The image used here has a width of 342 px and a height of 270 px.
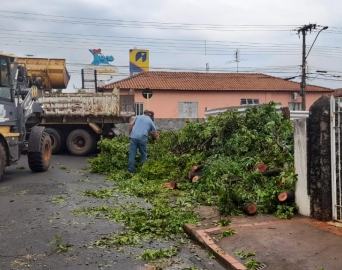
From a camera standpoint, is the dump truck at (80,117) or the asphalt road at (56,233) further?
the dump truck at (80,117)

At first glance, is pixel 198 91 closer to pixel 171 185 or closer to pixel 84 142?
pixel 84 142

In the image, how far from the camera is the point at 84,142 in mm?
17938

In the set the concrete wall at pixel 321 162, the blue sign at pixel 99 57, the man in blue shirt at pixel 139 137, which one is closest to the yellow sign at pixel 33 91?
the man in blue shirt at pixel 139 137

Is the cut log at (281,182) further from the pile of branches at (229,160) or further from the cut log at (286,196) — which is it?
the cut log at (286,196)

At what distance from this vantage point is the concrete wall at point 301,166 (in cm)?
674

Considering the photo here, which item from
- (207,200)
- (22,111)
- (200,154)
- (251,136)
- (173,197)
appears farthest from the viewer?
(22,111)

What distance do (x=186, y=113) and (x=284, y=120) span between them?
95.5 ft

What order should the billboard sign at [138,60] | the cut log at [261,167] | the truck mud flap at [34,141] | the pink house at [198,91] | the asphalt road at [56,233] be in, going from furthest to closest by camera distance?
the billboard sign at [138,60] → the pink house at [198,91] → the truck mud flap at [34,141] → the cut log at [261,167] → the asphalt road at [56,233]

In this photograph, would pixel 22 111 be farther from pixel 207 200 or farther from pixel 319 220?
pixel 319 220

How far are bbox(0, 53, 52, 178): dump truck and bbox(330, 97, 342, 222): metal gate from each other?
726 centimetres

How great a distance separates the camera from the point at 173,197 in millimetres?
8562

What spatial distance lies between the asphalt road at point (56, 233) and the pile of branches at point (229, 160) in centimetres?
159

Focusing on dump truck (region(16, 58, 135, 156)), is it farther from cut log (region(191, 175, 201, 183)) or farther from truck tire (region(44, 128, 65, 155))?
cut log (region(191, 175, 201, 183))

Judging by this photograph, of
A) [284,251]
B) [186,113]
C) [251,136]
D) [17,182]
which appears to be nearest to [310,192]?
[284,251]
